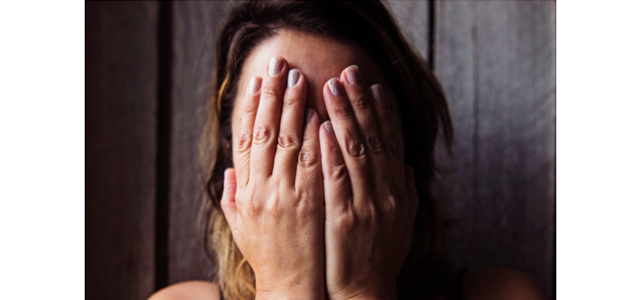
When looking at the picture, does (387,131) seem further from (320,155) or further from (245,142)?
(245,142)

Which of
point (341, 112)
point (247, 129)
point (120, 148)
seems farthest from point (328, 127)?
point (120, 148)

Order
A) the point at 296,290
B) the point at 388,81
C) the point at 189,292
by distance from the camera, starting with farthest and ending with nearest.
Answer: the point at 189,292, the point at 388,81, the point at 296,290

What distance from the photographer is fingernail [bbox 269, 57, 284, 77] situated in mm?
528

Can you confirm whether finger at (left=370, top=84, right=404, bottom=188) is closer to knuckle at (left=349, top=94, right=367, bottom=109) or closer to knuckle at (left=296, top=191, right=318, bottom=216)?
knuckle at (left=349, top=94, right=367, bottom=109)

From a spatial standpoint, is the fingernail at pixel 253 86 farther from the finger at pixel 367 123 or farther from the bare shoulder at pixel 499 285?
the bare shoulder at pixel 499 285

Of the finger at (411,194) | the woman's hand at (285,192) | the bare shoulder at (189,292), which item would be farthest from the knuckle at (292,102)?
the bare shoulder at (189,292)

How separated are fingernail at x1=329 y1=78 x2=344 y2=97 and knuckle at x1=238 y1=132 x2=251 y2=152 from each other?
0.15m

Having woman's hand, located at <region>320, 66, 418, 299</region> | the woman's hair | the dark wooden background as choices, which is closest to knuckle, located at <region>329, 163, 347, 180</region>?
woman's hand, located at <region>320, 66, 418, 299</region>

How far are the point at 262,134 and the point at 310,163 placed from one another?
0.09 meters

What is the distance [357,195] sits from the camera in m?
0.53

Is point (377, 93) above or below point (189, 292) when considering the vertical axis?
above

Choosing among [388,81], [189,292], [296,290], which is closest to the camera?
[296,290]
